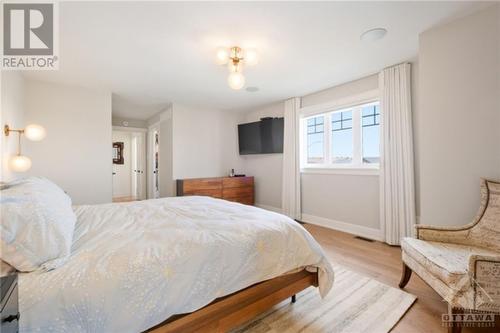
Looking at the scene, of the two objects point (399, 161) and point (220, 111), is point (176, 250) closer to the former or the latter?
point (399, 161)

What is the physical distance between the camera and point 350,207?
347 centimetres

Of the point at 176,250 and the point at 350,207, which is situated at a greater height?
the point at 176,250

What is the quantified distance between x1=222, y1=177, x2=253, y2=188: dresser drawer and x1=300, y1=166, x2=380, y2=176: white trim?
1.37 metres

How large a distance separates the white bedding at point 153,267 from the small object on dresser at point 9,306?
0.04m

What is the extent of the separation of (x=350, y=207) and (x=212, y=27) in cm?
319

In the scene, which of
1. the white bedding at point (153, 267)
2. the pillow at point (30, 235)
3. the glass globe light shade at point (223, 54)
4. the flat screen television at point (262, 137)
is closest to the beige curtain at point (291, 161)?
the flat screen television at point (262, 137)

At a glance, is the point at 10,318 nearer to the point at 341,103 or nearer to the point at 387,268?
the point at 387,268

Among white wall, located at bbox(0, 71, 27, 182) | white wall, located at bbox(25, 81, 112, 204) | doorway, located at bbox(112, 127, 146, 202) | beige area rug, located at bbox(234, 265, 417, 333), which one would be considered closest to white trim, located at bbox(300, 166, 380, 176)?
beige area rug, located at bbox(234, 265, 417, 333)

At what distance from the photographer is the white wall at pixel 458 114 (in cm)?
179

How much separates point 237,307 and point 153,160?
5.34m

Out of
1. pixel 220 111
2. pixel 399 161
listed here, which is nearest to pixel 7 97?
pixel 220 111

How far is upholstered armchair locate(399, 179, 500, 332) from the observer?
125 cm

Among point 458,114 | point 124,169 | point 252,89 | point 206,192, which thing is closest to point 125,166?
point 124,169

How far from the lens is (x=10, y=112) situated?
2.45 metres
